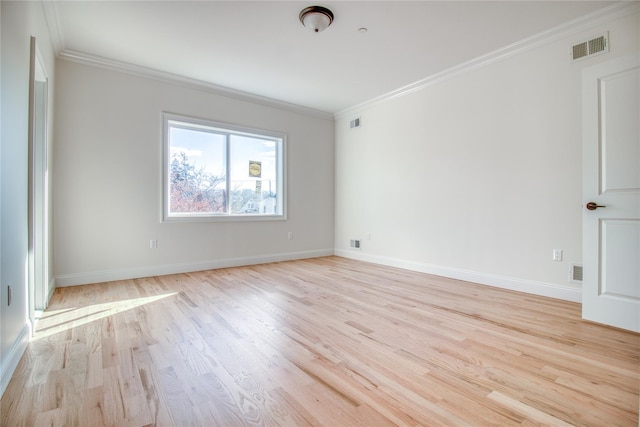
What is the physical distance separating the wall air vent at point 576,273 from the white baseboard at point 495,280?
0.08 meters

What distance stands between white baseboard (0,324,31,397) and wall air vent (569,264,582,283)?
4.29 meters

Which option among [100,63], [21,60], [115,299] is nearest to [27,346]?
[115,299]

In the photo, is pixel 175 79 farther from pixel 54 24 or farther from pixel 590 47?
pixel 590 47

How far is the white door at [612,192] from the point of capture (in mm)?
2311

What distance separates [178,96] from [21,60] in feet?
7.61

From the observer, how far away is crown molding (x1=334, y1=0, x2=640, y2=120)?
105 inches

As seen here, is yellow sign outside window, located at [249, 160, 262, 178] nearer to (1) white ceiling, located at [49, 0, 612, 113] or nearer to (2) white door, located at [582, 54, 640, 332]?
(1) white ceiling, located at [49, 0, 612, 113]

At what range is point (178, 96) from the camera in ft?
13.8

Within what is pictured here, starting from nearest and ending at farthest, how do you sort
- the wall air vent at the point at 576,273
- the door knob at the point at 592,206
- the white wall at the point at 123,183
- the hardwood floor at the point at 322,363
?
1. the hardwood floor at the point at 322,363
2. the door knob at the point at 592,206
3. the wall air vent at the point at 576,273
4. the white wall at the point at 123,183

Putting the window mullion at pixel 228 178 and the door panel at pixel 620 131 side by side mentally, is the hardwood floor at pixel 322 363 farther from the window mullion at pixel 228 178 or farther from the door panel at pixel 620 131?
the window mullion at pixel 228 178

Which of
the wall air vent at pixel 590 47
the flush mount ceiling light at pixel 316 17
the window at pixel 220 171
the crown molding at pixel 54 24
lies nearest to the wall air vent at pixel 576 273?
the wall air vent at pixel 590 47

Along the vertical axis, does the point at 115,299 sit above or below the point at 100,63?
below

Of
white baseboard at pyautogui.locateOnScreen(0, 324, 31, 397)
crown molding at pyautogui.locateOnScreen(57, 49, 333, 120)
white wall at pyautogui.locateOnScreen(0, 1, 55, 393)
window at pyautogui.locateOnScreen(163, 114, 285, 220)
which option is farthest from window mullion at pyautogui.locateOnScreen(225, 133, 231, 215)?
white baseboard at pyautogui.locateOnScreen(0, 324, 31, 397)

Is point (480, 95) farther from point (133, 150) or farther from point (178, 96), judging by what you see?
point (133, 150)
